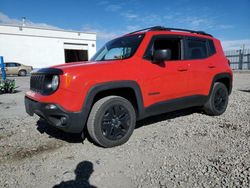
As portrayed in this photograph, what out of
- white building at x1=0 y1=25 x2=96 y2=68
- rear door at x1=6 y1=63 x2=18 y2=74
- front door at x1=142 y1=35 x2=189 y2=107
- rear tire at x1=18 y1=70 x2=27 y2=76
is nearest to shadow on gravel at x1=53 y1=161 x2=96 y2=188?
front door at x1=142 y1=35 x2=189 y2=107

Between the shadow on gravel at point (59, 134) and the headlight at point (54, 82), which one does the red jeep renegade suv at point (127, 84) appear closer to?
the headlight at point (54, 82)

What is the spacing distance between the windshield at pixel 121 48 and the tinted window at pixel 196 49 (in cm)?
115

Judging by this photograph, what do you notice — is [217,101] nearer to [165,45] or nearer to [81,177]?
[165,45]

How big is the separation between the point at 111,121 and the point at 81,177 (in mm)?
1057

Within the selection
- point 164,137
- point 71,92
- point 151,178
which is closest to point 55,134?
point 71,92

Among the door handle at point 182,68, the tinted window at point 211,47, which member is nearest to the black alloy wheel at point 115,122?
the door handle at point 182,68

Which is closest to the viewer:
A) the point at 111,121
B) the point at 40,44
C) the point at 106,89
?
the point at 106,89

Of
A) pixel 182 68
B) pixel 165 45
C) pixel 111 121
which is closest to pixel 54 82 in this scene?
pixel 111 121

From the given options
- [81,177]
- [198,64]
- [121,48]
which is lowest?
[81,177]

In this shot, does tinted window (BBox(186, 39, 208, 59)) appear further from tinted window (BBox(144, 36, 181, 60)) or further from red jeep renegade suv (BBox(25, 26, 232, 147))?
tinted window (BBox(144, 36, 181, 60))

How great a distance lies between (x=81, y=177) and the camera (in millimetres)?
2760

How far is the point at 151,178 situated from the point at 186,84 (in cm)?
233

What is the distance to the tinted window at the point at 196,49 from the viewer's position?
4680mm

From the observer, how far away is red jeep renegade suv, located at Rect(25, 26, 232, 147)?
321 cm
